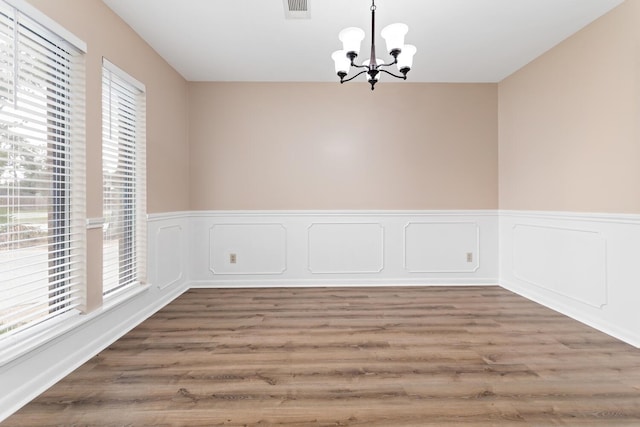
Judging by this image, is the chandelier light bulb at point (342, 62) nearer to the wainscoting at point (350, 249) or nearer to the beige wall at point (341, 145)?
the beige wall at point (341, 145)

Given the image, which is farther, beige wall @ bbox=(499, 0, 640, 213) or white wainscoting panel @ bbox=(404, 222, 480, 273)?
white wainscoting panel @ bbox=(404, 222, 480, 273)

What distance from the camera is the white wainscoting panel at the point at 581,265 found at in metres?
2.63

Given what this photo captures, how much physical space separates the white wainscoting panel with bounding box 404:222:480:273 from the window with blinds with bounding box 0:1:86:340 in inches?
137

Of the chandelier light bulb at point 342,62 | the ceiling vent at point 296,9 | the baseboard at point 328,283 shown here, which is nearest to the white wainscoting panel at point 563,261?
the baseboard at point 328,283

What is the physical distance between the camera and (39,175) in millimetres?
2061

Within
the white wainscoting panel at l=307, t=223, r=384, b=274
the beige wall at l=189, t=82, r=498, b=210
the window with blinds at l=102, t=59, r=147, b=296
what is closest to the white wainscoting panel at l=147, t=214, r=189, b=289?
the window with blinds at l=102, t=59, r=147, b=296

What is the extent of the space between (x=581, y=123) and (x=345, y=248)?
270 centimetres

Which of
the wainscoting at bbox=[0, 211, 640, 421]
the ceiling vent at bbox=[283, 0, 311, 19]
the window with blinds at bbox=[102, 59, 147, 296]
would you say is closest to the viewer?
the ceiling vent at bbox=[283, 0, 311, 19]

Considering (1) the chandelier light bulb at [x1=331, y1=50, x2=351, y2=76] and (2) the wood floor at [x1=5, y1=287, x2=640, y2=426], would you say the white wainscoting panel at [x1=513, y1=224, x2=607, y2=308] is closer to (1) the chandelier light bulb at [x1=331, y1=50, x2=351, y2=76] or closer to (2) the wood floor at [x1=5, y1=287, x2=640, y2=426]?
(2) the wood floor at [x1=5, y1=287, x2=640, y2=426]

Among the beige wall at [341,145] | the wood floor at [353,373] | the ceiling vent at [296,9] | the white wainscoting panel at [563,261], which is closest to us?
the wood floor at [353,373]

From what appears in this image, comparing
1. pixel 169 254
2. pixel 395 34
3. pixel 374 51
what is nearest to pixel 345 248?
pixel 169 254

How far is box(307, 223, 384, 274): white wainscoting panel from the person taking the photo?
4367mm

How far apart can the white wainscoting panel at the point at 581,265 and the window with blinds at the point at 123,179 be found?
400 centimetres

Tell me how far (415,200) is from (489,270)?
1.31 meters
